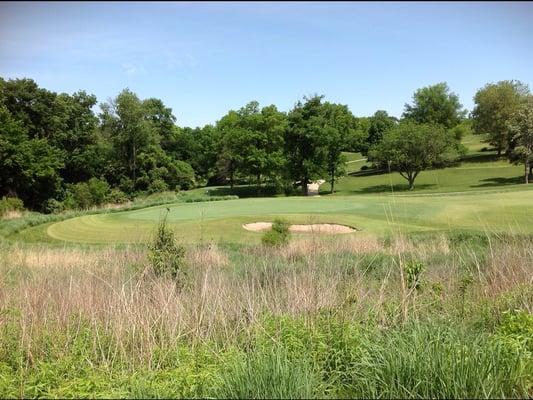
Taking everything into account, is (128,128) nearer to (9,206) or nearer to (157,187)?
(157,187)

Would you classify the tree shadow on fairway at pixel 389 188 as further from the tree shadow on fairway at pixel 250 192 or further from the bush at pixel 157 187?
the bush at pixel 157 187

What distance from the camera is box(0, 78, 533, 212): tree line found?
58.5 m

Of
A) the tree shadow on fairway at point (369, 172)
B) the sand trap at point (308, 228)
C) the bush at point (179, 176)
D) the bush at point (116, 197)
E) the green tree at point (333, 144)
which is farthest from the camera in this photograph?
the tree shadow on fairway at point (369, 172)

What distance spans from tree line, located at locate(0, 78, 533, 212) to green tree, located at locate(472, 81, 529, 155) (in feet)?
0.47

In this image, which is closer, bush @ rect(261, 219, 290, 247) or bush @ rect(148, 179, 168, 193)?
bush @ rect(261, 219, 290, 247)

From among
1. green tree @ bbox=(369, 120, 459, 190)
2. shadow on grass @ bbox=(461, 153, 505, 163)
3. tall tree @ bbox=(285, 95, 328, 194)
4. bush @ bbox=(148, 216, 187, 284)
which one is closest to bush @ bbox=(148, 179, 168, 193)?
tall tree @ bbox=(285, 95, 328, 194)

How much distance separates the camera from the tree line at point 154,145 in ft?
192

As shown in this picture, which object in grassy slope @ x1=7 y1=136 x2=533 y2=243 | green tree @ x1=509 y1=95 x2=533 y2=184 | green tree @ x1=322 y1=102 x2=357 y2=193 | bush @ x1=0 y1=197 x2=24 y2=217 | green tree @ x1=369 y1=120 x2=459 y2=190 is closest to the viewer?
grassy slope @ x1=7 y1=136 x2=533 y2=243

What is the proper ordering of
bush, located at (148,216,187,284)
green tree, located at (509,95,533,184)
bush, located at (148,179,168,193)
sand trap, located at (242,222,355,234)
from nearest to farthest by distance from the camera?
bush, located at (148,216,187,284), sand trap, located at (242,222,355,234), green tree, located at (509,95,533,184), bush, located at (148,179,168,193)

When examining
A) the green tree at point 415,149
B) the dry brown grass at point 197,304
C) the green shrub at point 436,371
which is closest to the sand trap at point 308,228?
the dry brown grass at point 197,304

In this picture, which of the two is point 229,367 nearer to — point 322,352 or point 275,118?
point 322,352

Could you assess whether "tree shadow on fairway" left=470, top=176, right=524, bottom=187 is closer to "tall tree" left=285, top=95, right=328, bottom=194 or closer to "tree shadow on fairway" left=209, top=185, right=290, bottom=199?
"tall tree" left=285, top=95, right=328, bottom=194

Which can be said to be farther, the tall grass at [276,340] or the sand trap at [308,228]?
the sand trap at [308,228]

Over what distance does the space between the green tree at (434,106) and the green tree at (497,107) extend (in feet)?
76.2
